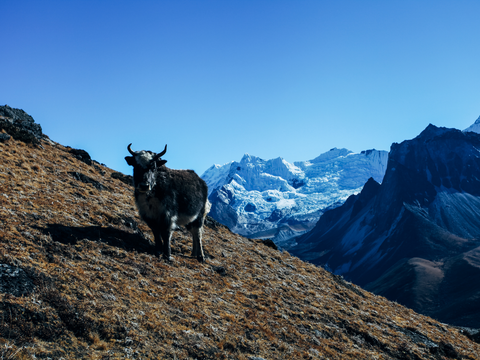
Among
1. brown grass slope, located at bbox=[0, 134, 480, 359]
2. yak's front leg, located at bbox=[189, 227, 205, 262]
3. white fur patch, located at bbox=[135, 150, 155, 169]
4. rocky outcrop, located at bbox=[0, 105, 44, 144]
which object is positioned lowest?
brown grass slope, located at bbox=[0, 134, 480, 359]

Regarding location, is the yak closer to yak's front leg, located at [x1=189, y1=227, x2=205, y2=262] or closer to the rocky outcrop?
yak's front leg, located at [x1=189, y1=227, x2=205, y2=262]

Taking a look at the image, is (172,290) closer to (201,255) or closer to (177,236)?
(201,255)

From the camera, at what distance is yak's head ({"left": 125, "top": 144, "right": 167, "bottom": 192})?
617 inches

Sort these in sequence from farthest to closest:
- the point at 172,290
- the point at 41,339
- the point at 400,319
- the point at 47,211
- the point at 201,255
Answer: the point at 400,319
the point at 201,255
the point at 47,211
the point at 172,290
the point at 41,339

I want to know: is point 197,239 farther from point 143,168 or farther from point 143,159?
point 143,159

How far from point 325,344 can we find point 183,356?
6.97 meters

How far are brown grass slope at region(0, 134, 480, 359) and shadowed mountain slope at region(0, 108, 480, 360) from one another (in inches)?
1.9

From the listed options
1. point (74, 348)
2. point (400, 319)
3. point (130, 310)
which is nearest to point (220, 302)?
point (130, 310)

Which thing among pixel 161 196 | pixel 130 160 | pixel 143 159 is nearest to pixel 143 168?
pixel 143 159

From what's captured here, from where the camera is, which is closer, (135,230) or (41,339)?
(41,339)

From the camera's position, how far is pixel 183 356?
941 cm

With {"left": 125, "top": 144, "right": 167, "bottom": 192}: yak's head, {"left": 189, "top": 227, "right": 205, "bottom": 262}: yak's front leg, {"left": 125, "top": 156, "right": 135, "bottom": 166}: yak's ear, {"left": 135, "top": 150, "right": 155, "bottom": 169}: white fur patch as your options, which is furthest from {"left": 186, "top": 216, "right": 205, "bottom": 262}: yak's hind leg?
{"left": 125, "top": 156, "right": 135, "bottom": 166}: yak's ear

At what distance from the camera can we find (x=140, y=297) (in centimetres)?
1174

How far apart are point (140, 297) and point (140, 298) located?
0.08m
